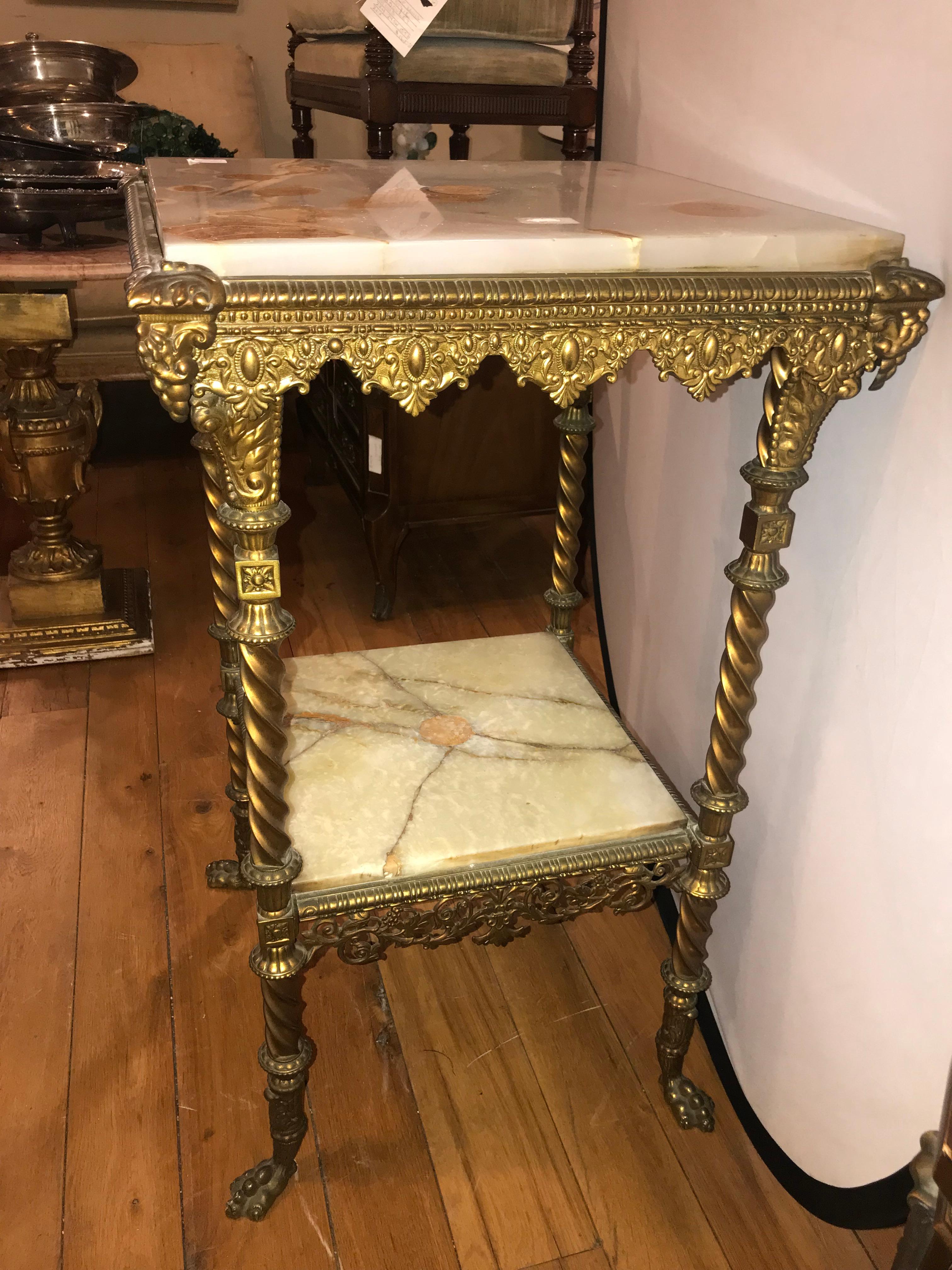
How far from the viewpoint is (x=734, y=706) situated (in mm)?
1140

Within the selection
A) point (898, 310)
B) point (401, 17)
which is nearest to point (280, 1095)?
A: point (898, 310)

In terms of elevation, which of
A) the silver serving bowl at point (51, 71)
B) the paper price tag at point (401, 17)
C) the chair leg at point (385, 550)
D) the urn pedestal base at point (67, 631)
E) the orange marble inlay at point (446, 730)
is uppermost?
the paper price tag at point (401, 17)

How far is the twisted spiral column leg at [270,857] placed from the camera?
0.93 meters

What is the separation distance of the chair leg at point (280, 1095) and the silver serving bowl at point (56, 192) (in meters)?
1.59

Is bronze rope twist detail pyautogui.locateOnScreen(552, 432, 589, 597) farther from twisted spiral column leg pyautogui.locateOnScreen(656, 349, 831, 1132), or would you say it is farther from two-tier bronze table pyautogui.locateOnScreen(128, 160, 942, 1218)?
twisted spiral column leg pyautogui.locateOnScreen(656, 349, 831, 1132)

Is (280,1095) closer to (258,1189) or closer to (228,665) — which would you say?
(258,1189)

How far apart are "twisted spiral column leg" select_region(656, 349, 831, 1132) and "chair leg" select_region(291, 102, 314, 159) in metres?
2.58

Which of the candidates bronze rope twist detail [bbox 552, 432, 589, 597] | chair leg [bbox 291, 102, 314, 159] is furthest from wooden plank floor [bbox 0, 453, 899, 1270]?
chair leg [bbox 291, 102, 314, 159]

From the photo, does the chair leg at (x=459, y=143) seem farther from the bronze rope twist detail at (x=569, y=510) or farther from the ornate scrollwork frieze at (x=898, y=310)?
the ornate scrollwork frieze at (x=898, y=310)

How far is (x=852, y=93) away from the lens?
3.36 feet

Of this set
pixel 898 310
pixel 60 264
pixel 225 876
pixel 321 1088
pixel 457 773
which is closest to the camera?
pixel 898 310

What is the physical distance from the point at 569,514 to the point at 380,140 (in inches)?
43.2

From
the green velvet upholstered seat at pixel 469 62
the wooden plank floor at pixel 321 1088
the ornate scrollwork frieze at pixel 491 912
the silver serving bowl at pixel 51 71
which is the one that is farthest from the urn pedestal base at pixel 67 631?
the ornate scrollwork frieze at pixel 491 912

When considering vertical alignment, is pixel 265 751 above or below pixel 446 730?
above
